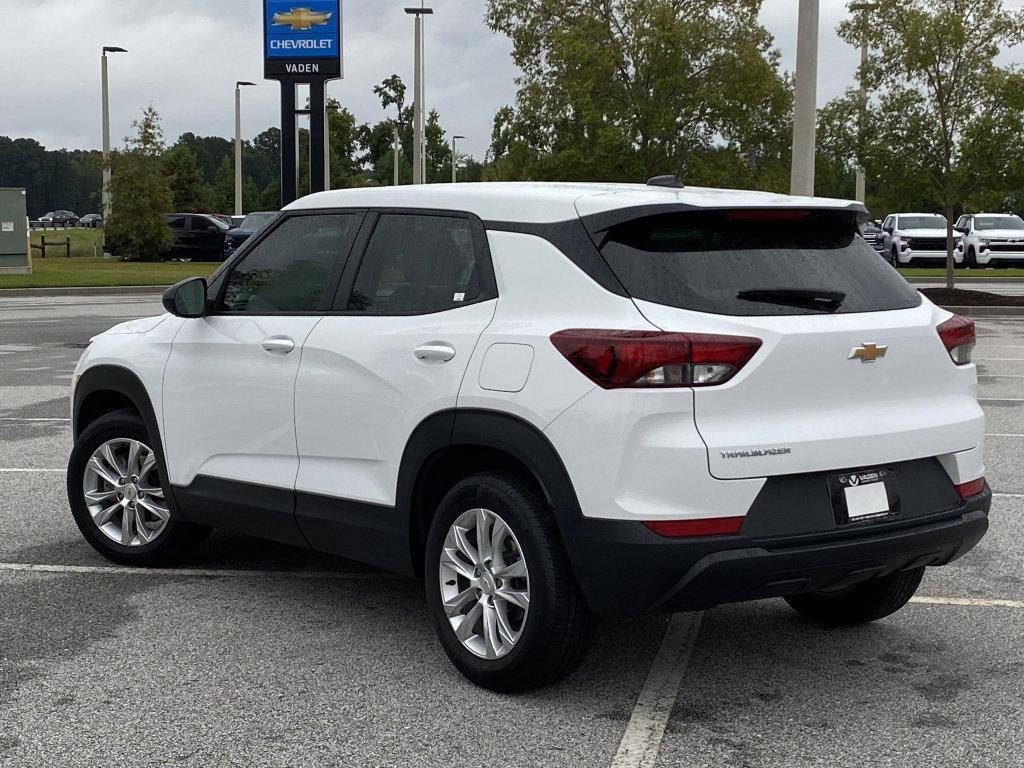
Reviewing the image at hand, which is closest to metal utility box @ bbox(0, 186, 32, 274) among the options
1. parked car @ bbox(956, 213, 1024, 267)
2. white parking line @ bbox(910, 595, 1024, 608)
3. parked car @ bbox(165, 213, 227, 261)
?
parked car @ bbox(165, 213, 227, 261)

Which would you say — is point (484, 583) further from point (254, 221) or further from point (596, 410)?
point (254, 221)

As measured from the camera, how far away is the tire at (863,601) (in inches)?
206

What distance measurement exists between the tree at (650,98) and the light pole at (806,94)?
460 inches

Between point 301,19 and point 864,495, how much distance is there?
2497 centimetres

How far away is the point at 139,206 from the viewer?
1817 inches

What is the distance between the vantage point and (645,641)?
521cm

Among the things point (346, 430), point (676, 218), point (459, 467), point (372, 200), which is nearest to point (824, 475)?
point (676, 218)

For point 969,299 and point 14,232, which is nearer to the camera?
point 969,299

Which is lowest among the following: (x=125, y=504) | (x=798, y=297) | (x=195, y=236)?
(x=125, y=504)

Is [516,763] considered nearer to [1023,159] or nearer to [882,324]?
[882,324]

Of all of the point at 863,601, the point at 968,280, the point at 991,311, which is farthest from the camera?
the point at 968,280

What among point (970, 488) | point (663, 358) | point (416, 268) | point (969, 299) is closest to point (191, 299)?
point (416, 268)

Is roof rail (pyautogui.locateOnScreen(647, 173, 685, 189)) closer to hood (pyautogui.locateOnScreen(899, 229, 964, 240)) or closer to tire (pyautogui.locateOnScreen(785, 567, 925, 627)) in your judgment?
tire (pyautogui.locateOnScreen(785, 567, 925, 627))

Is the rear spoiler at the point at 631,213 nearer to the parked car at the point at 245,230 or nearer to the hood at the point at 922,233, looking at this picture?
the hood at the point at 922,233
